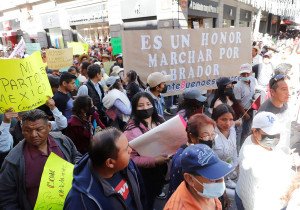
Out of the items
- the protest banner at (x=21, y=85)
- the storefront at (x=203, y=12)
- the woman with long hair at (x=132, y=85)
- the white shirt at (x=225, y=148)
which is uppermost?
the storefront at (x=203, y=12)

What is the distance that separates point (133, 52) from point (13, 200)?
2724mm

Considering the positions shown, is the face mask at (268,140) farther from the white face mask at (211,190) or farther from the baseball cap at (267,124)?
the white face mask at (211,190)

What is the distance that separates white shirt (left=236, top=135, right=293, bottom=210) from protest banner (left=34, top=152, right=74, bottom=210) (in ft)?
4.39

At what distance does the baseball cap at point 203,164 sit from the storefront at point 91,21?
16359 millimetres

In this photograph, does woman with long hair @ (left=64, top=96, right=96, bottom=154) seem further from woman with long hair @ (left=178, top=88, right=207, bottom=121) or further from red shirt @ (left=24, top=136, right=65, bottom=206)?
woman with long hair @ (left=178, top=88, right=207, bottom=121)

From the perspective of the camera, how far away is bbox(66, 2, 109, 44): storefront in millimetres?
17203

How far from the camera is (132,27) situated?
15094mm

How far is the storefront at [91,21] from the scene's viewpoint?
1720 centimetres

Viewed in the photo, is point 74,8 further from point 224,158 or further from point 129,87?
point 224,158

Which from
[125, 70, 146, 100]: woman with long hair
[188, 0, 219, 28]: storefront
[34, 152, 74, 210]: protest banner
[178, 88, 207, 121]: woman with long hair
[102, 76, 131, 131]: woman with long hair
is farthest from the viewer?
[188, 0, 219, 28]: storefront

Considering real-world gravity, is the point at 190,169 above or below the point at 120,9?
below

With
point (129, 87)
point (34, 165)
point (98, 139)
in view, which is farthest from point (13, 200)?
point (129, 87)

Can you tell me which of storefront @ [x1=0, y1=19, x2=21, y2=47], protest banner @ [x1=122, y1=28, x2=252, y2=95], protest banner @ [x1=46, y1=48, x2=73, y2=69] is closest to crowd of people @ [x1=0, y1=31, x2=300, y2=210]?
protest banner @ [x1=122, y1=28, x2=252, y2=95]

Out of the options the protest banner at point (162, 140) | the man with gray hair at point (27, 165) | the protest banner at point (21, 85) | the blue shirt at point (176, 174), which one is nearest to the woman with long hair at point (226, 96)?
the protest banner at point (162, 140)
